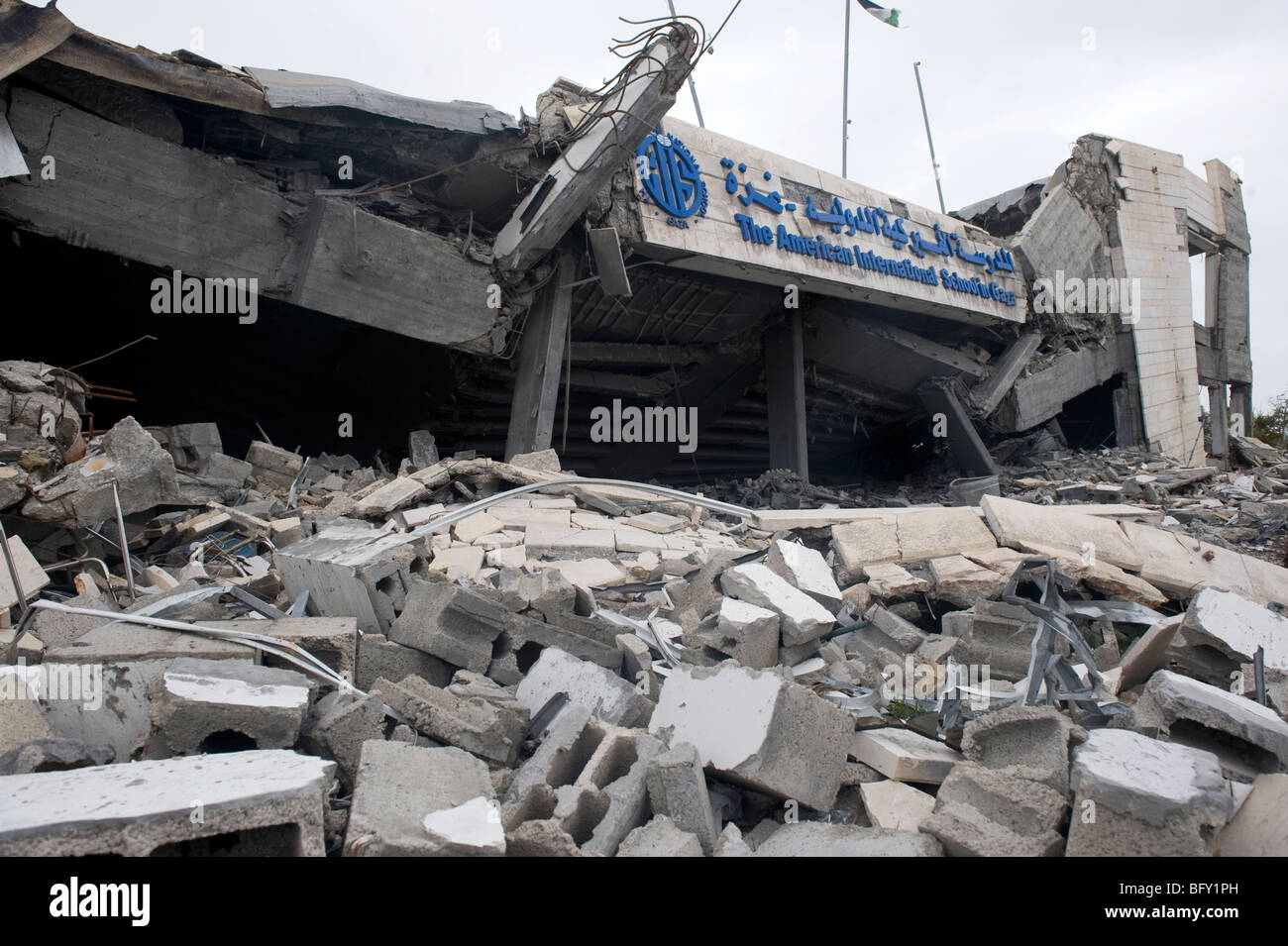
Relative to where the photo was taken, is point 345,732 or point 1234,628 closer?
point 345,732

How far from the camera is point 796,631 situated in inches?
144

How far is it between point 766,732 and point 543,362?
6.26 m

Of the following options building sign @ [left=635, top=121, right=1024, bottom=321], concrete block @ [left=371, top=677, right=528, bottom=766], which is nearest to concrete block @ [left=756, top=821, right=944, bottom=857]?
concrete block @ [left=371, top=677, right=528, bottom=766]

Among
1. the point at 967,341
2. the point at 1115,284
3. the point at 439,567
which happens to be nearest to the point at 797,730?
the point at 439,567

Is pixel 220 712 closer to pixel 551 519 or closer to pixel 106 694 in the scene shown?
pixel 106 694

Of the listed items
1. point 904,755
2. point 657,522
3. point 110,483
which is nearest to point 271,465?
point 110,483

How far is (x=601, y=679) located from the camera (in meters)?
3.09

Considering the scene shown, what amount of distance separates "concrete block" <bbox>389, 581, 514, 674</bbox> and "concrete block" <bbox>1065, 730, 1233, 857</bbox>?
7.08 feet

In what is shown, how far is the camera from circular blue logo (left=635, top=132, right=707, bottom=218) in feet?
26.9

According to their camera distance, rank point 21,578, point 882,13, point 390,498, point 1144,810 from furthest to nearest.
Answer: point 882,13 → point 390,498 → point 21,578 → point 1144,810

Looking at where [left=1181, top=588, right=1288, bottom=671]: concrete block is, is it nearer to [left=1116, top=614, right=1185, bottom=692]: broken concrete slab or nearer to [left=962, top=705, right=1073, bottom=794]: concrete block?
[left=1116, top=614, right=1185, bottom=692]: broken concrete slab

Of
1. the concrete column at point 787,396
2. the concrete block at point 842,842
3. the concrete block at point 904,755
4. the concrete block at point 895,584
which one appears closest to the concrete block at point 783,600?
the concrete block at point 895,584

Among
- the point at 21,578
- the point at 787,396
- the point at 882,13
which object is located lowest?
the point at 21,578
